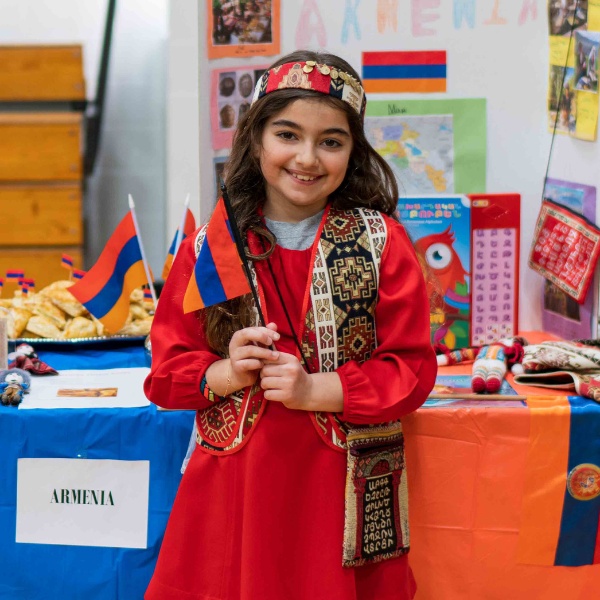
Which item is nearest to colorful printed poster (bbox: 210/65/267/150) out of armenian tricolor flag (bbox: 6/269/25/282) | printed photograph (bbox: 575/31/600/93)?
armenian tricolor flag (bbox: 6/269/25/282)

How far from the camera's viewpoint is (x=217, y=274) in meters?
1.35

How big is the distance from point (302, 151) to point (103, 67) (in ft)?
8.55

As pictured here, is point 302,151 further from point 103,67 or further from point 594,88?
point 103,67

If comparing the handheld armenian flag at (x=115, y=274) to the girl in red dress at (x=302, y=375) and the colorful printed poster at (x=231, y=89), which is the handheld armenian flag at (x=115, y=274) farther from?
the girl in red dress at (x=302, y=375)

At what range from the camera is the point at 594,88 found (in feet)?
6.86

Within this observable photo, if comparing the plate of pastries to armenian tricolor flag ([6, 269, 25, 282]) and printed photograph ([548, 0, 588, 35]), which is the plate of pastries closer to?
armenian tricolor flag ([6, 269, 25, 282])

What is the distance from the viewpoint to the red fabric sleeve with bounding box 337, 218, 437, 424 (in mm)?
1380

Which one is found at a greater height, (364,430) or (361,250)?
(361,250)

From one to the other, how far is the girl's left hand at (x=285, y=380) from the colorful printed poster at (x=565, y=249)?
37.7 inches

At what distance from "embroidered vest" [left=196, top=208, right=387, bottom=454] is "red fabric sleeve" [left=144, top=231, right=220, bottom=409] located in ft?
0.19

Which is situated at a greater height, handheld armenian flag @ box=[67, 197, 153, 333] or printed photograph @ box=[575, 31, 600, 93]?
printed photograph @ box=[575, 31, 600, 93]

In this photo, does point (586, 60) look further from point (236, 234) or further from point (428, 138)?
point (236, 234)

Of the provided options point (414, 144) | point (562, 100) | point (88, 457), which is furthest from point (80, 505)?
point (562, 100)

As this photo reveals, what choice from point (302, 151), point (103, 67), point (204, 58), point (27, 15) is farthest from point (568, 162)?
point (27, 15)
